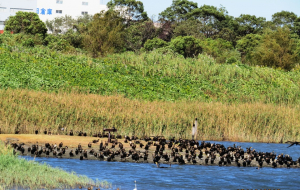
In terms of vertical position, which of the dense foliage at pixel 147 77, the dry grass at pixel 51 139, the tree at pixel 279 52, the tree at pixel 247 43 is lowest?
the dry grass at pixel 51 139

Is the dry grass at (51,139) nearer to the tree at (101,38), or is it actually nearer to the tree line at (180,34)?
the tree line at (180,34)

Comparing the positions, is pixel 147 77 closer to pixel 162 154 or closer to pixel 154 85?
pixel 154 85

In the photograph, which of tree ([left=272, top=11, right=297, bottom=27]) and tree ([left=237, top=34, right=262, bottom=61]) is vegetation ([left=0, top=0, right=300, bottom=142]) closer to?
tree ([left=237, top=34, right=262, bottom=61])

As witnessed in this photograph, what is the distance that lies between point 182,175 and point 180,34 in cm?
5339

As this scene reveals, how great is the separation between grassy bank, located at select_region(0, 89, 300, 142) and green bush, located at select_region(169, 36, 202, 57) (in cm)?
2960

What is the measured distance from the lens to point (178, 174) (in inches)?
606

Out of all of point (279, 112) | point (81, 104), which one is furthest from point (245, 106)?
point (81, 104)

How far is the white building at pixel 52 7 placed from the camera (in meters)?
97.5

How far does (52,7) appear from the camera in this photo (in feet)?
321

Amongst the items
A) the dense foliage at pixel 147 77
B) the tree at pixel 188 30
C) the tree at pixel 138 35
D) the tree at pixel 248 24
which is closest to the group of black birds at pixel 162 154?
the dense foliage at pixel 147 77

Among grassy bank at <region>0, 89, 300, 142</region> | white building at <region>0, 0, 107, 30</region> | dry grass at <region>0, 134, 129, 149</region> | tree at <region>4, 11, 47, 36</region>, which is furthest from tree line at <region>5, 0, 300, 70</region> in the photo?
dry grass at <region>0, 134, 129, 149</region>

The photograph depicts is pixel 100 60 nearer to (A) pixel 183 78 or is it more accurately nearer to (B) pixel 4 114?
(A) pixel 183 78

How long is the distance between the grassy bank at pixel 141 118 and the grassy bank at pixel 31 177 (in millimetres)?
8491

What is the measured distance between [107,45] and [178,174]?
35.3 meters
